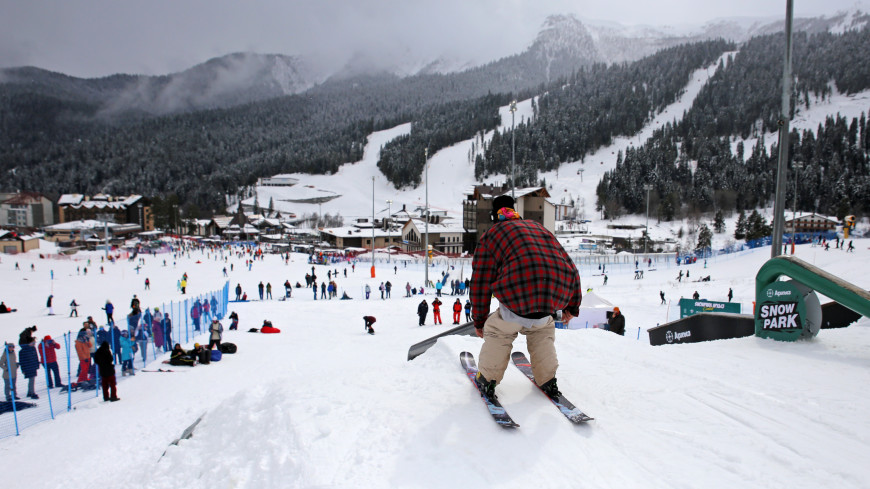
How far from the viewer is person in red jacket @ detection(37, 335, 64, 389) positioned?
29.5 feet

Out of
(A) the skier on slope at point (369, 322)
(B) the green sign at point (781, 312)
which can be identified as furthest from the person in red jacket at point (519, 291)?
(A) the skier on slope at point (369, 322)

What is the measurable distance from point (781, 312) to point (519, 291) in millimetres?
4716

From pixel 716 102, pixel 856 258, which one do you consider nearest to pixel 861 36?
pixel 716 102

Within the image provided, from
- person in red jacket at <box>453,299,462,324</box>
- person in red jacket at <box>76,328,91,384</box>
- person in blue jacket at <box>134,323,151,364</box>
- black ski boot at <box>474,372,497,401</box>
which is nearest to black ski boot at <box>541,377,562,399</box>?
black ski boot at <box>474,372,497,401</box>

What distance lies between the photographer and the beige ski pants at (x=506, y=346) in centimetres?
346

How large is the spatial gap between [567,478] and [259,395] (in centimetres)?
284

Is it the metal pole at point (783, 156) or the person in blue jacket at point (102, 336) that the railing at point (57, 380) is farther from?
the metal pole at point (783, 156)

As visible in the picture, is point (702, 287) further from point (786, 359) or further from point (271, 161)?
point (271, 161)

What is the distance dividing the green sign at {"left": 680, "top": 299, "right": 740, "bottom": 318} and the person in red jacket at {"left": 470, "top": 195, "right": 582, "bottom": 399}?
14449 mm

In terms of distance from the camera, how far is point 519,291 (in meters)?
3.22

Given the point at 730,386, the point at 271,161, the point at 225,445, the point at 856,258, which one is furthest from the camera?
the point at 271,161

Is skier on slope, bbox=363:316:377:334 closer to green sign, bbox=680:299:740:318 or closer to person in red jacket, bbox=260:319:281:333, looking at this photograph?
person in red jacket, bbox=260:319:281:333

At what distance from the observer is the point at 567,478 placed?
247 cm

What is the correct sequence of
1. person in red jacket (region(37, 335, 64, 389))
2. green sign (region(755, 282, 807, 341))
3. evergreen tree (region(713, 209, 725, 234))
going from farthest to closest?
evergreen tree (region(713, 209, 725, 234)) → person in red jacket (region(37, 335, 64, 389)) → green sign (region(755, 282, 807, 341))
